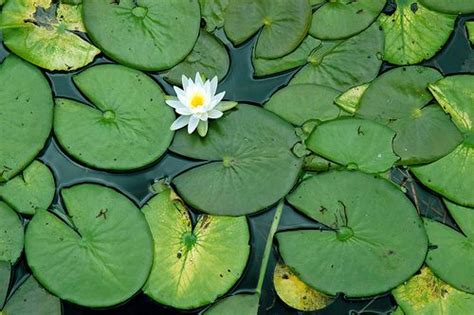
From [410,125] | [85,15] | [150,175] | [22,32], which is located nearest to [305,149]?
[410,125]

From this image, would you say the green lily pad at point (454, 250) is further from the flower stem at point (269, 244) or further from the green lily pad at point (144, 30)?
the green lily pad at point (144, 30)

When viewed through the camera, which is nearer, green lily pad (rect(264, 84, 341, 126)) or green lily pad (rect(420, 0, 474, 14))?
green lily pad (rect(264, 84, 341, 126))

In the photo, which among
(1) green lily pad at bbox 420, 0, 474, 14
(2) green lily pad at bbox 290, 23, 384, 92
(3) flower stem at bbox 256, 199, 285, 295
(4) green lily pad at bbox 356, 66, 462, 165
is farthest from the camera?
(1) green lily pad at bbox 420, 0, 474, 14

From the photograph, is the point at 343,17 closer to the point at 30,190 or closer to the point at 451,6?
the point at 451,6

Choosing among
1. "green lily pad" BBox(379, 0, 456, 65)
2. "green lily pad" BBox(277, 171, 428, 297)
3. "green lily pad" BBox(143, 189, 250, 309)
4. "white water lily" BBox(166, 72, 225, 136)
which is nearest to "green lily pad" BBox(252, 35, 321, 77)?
"white water lily" BBox(166, 72, 225, 136)

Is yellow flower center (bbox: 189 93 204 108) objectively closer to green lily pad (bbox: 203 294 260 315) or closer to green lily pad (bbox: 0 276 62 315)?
green lily pad (bbox: 203 294 260 315)

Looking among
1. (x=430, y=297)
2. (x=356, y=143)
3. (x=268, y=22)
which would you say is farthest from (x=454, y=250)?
(x=268, y=22)
